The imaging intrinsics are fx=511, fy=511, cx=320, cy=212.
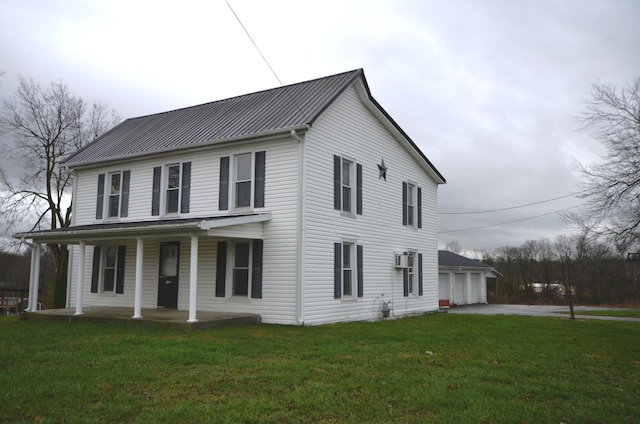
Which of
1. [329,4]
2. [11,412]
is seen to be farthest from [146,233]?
[11,412]

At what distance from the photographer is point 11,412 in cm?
524

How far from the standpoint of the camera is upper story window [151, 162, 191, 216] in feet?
51.1

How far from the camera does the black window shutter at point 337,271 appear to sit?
48.0 feet

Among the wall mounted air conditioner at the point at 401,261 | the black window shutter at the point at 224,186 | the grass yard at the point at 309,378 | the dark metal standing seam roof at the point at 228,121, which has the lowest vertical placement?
the grass yard at the point at 309,378

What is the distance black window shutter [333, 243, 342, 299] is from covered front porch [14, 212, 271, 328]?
2.30 meters

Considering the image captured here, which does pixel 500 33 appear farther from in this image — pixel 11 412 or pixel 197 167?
pixel 11 412

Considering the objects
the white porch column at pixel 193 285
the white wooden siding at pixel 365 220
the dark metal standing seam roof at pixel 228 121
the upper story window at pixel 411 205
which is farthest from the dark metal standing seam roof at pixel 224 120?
the upper story window at pixel 411 205

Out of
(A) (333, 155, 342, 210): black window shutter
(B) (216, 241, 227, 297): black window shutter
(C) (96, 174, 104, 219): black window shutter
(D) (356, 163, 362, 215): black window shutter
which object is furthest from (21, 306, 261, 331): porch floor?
(D) (356, 163, 362, 215): black window shutter

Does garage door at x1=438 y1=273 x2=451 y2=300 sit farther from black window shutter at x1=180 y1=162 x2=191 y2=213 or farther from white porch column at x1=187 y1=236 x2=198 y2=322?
white porch column at x1=187 y1=236 x2=198 y2=322

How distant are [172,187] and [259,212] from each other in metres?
3.58

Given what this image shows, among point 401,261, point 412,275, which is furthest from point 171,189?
point 412,275

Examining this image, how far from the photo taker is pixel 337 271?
48.3 ft

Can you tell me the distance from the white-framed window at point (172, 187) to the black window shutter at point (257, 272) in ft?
11.0

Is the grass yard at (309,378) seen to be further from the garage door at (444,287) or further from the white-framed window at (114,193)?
the garage door at (444,287)
